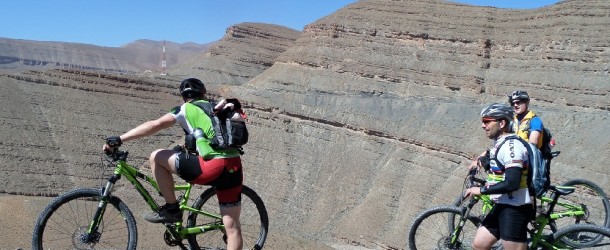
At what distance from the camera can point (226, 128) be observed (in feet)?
19.9

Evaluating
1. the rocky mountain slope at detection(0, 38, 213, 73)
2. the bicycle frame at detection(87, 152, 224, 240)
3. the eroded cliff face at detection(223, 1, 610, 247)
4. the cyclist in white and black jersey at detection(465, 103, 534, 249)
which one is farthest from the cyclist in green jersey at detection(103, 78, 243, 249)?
the rocky mountain slope at detection(0, 38, 213, 73)

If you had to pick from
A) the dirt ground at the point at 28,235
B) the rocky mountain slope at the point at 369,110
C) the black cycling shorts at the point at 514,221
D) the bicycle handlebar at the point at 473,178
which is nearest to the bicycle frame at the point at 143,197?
the dirt ground at the point at 28,235

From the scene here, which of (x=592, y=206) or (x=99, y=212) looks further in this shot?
(x=592, y=206)

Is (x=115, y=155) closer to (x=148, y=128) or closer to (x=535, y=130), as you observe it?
(x=148, y=128)

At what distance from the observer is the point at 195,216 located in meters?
6.66

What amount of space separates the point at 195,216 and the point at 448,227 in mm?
3228

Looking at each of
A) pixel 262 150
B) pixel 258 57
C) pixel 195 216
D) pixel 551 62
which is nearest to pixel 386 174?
pixel 262 150

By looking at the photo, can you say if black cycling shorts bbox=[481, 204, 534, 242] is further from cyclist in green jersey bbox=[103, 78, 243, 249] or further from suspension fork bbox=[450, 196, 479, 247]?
cyclist in green jersey bbox=[103, 78, 243, 249]

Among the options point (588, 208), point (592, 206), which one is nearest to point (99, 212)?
point (588, 208)

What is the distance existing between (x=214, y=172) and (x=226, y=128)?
17.8 inches

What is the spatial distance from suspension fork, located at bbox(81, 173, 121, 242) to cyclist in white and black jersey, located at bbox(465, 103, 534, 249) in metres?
3.75

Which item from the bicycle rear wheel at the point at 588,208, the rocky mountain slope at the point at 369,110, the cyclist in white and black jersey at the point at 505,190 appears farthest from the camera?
the rocky mountain slope at the point at 369,110

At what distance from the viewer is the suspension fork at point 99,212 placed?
6254 millimetres

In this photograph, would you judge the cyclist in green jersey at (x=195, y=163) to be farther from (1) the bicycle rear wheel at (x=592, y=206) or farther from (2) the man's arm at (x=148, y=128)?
(1) the bicycle rear wheel at (x=592, y=206)
